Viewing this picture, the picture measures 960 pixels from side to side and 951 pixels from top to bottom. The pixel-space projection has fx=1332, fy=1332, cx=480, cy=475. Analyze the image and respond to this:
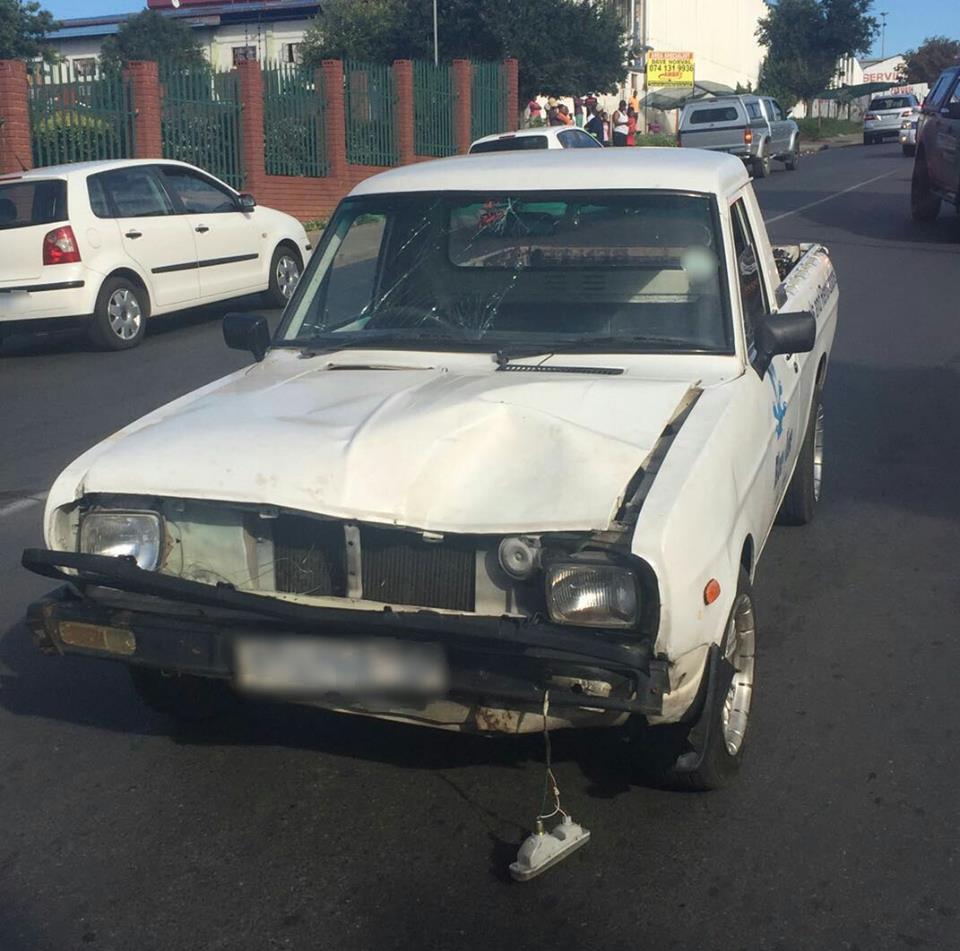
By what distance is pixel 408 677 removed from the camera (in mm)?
3354

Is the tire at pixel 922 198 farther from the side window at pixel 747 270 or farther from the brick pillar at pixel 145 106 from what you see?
the side window at pixel 747 270

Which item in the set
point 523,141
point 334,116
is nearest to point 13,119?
point 523,141

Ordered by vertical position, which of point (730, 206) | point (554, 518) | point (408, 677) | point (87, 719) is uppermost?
point (730, 206)

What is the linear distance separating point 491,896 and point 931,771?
56.5 inches

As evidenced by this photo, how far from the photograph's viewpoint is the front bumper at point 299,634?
3201 millimetres

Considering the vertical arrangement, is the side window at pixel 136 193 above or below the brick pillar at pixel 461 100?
below

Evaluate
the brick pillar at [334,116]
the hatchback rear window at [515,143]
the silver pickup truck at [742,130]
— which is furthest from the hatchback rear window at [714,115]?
the hatchback rear window at [515,143]

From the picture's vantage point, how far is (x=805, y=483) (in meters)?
6.18

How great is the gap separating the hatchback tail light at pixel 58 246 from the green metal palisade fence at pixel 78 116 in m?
8.50

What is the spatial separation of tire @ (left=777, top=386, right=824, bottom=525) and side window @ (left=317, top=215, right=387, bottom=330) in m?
2.10

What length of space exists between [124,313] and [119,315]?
7 centimetres

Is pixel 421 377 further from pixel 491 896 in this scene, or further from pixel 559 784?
pixel 491 896

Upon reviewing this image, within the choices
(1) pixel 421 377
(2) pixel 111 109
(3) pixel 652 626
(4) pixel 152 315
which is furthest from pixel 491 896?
(2) pixel 111 109

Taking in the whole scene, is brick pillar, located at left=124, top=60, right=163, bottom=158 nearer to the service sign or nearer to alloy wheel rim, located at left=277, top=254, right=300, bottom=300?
alloy wheel rim, located at left=277, top=254, right=300, bottom=300
